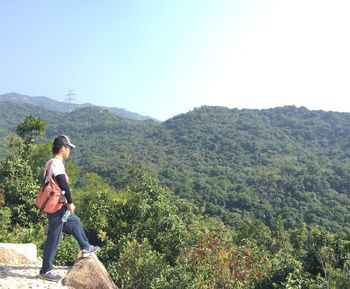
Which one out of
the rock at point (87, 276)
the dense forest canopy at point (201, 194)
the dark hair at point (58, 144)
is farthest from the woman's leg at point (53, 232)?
the dense forest canopy at point (201, 194)

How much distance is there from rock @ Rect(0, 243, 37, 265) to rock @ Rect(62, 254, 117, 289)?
74.0 inches

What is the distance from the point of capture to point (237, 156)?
11275cm

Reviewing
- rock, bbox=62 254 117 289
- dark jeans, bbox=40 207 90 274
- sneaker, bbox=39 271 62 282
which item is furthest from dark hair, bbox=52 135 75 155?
rock, bbox=62 254 117 289

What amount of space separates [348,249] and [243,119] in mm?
148417

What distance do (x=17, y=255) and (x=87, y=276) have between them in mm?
2221

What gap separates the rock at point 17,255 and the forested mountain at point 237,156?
3016cm

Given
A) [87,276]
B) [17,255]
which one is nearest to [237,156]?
[17,255]

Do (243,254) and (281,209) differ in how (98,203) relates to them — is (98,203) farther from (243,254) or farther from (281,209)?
(281,209)

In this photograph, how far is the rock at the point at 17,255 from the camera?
28.5ft

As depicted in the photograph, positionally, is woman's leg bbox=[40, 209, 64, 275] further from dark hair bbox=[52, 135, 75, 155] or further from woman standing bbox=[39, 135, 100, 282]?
dark hair bbox=[52, 135, 75, 155]

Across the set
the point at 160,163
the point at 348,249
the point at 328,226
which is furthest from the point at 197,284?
the point at 160,163

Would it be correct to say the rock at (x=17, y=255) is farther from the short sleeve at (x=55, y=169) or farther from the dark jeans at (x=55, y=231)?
the short sleeve at (x=55, y=169)

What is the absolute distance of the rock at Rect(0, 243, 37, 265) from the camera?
8680mm

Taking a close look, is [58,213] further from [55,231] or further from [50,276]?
[50,276]
